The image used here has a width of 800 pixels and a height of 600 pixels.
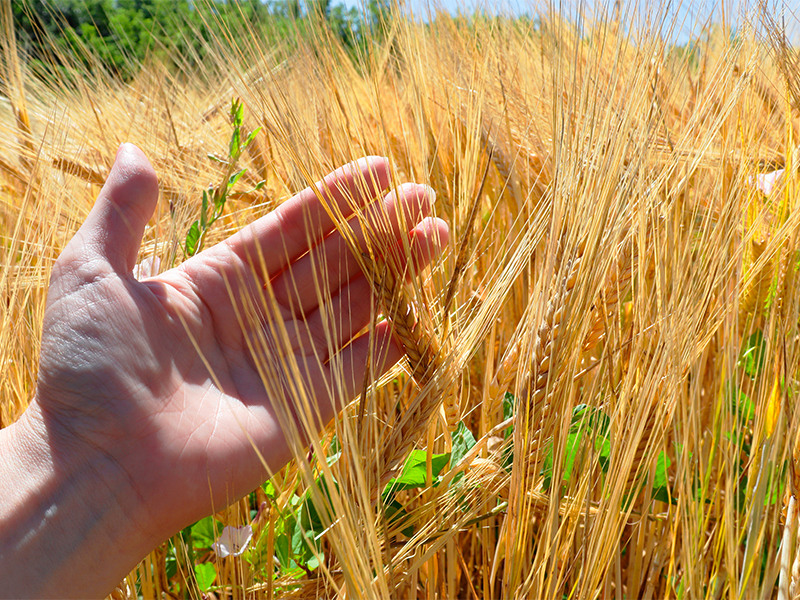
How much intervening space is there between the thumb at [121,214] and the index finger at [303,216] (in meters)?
0.12

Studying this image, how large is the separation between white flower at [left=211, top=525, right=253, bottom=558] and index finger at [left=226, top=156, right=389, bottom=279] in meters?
0.29

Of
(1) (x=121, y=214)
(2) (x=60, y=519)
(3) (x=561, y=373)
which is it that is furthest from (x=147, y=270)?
(3) (x=561, y=373)

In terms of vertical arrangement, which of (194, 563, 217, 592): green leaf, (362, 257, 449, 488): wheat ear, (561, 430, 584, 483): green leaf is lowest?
(194, 563, 217, 592): green leaf

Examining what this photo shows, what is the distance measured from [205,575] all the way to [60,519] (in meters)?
0.19

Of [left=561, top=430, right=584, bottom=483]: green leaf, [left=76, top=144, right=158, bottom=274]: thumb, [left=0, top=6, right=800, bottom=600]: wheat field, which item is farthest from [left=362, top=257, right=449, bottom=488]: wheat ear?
[left=76, top=144, right=158, bottom=274]: thumb

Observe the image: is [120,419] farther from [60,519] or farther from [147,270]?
[147,270]

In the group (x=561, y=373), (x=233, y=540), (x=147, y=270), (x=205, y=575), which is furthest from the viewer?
(x=147, y=270)

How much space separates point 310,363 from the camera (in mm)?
767

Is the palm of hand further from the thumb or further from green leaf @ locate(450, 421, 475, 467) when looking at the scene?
green leaf @ locate(450, 421, 475, 467)

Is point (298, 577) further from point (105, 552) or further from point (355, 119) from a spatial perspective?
point (355, 119)

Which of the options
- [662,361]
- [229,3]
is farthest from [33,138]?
[662,361]

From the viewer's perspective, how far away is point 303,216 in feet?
2.63

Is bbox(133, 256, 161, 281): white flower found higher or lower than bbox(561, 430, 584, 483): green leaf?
higher

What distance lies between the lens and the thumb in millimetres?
716
